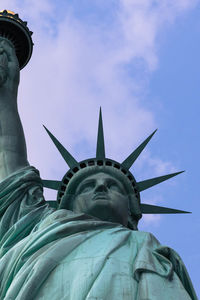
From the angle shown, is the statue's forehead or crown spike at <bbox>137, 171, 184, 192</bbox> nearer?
the statue's forehead

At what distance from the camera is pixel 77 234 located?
9695 millimetres

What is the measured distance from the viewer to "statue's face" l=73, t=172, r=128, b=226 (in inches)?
424

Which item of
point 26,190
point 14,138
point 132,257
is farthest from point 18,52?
point 132,257

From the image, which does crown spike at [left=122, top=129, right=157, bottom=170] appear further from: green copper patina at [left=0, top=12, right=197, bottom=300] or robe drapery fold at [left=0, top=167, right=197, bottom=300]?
robe drapery fold at [left=0, top=167, right=197, bottom=300]

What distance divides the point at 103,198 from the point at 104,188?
0.52 ft

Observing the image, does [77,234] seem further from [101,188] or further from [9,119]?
[9,119]

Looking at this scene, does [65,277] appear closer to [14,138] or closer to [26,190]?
[26,190]

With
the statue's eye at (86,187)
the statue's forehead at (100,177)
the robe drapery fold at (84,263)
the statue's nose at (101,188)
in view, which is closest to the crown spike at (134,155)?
the statue's forehead at (100,177)

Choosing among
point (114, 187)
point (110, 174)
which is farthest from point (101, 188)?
point (110, 174)

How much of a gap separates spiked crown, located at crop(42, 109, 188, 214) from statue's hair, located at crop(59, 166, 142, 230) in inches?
3.1

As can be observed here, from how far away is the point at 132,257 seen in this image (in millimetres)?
9273

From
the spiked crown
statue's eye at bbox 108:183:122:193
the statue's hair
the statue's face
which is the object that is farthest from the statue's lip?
the spiked crown

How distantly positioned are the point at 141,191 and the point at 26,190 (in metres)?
1.49

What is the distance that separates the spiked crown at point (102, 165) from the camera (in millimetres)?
11547
